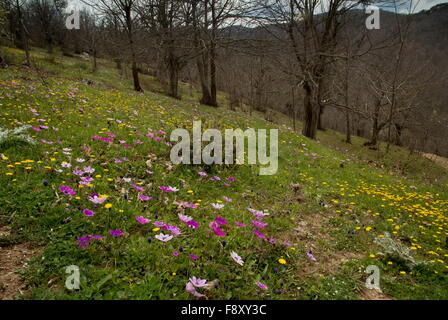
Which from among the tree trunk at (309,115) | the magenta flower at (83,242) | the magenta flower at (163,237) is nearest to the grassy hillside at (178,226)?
the magenta flower at (83,242)

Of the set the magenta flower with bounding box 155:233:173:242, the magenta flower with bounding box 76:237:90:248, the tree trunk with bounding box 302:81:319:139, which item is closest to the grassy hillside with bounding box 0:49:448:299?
the magenta flower with bounding box 76:237:90:248

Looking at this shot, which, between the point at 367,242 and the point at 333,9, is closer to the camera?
the point at 367,242

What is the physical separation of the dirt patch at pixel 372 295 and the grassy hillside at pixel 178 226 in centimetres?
2

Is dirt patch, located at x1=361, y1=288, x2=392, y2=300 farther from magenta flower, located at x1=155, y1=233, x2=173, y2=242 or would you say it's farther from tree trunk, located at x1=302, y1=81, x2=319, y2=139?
tree trunk, located at x1=302, y1=81, x2=319, y2=139

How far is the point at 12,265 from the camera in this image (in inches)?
93.0

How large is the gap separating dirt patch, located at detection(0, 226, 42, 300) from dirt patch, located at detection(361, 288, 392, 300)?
338 centimetres

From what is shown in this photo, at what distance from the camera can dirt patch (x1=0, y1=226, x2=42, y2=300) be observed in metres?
2.11

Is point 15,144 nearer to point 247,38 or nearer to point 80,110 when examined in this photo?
point 80,110

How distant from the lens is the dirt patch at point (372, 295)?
292 centimetres

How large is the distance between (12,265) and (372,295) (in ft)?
12.2

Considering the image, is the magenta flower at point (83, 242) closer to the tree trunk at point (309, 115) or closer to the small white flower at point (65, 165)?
the small white flower at point (65, 165)
